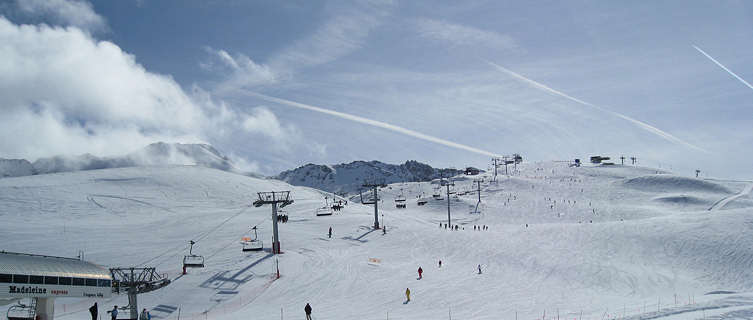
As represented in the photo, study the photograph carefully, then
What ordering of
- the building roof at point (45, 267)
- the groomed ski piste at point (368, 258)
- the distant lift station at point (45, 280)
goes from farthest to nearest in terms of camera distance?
the groomed ski piste at point (368, 258) → the building roof at point (45, 267) → the distant lift station at point (45, 280)

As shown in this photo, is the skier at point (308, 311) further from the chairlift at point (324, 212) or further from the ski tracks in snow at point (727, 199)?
the ski tracks in snow at point (727, 199)

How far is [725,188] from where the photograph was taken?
387 ft

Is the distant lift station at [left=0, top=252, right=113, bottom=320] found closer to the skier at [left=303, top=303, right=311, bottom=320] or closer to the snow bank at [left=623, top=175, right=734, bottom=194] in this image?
the skier at [left=303, top=303, right=311, bottom=320]

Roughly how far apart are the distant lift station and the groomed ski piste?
22.5 ft

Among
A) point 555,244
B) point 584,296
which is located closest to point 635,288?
point 584,296

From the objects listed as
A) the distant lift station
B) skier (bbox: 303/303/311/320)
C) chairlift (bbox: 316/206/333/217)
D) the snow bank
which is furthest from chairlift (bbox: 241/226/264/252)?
the snow bank

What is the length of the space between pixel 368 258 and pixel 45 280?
88.2 ft

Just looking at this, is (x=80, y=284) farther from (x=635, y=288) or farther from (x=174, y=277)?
(x=635, y=288)

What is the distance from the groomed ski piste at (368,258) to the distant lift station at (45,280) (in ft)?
22.5

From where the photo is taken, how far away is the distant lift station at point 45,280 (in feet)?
64.4

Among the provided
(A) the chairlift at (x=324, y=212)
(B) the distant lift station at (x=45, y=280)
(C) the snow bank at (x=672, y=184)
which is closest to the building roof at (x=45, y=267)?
(B) the distant lift station at (x=45, y=280)

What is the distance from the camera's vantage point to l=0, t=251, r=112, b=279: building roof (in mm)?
19844

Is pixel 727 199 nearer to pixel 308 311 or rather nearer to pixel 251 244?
pixel 251 244

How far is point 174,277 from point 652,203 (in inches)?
3970
